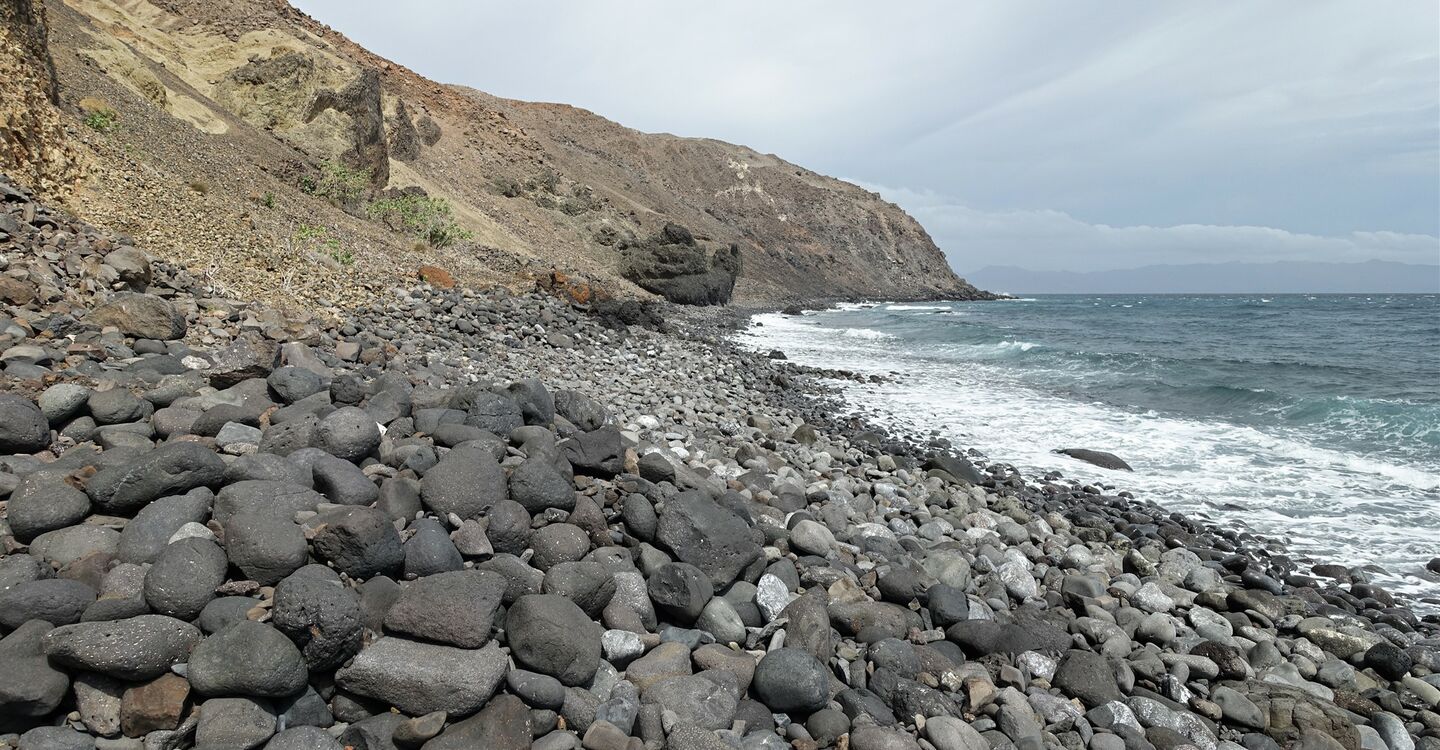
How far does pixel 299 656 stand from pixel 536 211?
110 feet

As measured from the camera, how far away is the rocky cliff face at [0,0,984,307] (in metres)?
8.91

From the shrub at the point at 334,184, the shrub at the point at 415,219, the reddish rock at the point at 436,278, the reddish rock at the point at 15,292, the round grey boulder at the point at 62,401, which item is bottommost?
the round grey boulder at the point at 62,401

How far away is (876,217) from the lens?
93000 millimetres

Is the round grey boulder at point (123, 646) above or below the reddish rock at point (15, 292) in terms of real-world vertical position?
below

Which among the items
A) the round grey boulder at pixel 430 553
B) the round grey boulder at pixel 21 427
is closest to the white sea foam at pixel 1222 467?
the round grey boulder at pixel 430 553

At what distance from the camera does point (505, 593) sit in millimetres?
3389

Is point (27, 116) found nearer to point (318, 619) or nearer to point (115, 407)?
point (115, 407)

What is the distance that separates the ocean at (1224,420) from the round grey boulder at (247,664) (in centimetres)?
867

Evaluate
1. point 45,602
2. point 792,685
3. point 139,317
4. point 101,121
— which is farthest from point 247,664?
point 101,121

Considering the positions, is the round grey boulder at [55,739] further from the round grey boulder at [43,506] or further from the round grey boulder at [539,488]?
the round grey boulder at [539,488]

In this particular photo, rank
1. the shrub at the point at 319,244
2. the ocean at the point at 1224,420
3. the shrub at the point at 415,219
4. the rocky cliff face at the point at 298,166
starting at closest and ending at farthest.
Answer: the ocean at the point at 1224,420 → the rocky cliff face at the point at 298,166 → the shrub at the point at 319,244 → the shrub at the point at 415,219

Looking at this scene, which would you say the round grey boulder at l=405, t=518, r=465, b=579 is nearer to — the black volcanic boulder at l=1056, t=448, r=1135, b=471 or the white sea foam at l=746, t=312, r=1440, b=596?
the white sea foam at l=746, t=312, r=1440, b=596

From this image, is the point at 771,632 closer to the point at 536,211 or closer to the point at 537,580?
the point at 537,580

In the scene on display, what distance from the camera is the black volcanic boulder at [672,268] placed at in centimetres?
3628
